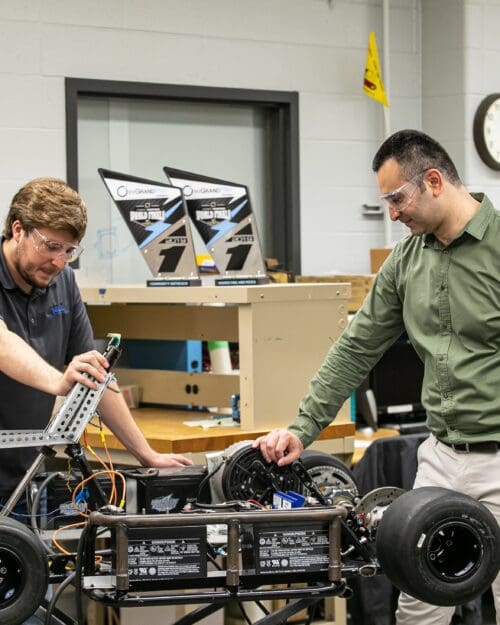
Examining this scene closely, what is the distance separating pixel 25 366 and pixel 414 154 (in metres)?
0.98

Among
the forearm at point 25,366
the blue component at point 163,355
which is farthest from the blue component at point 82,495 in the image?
the blue component at point 163,355

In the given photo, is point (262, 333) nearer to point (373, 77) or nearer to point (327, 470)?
point (327, 470)

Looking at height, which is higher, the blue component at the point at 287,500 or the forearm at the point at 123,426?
the forearm at the point at 123,426

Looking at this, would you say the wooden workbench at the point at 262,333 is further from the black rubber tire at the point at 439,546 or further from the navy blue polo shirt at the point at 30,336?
the black rubber tire at the point at 439,546

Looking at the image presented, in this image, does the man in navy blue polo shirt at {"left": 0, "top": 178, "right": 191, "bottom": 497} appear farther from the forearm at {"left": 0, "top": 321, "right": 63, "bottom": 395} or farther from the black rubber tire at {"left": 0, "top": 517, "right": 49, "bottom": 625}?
the black rubber tire at {"left": 0, "top": 517, "right": 49, "bottom": 625}

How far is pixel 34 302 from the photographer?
2467 mm

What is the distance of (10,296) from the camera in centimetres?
243

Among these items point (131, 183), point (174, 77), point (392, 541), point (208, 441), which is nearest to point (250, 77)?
point (174, 77)

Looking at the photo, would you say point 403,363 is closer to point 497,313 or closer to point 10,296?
point 497,313

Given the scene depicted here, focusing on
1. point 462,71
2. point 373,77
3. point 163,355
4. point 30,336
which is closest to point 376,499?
point 30,336

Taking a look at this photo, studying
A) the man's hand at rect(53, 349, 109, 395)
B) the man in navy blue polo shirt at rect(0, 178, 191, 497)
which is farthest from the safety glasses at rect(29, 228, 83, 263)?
the man's hand at rect(53, 349, 109, 395)

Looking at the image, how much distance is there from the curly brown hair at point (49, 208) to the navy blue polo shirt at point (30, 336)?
116 mm

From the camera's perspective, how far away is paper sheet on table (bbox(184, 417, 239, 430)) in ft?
10.9

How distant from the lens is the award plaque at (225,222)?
3.37 m
